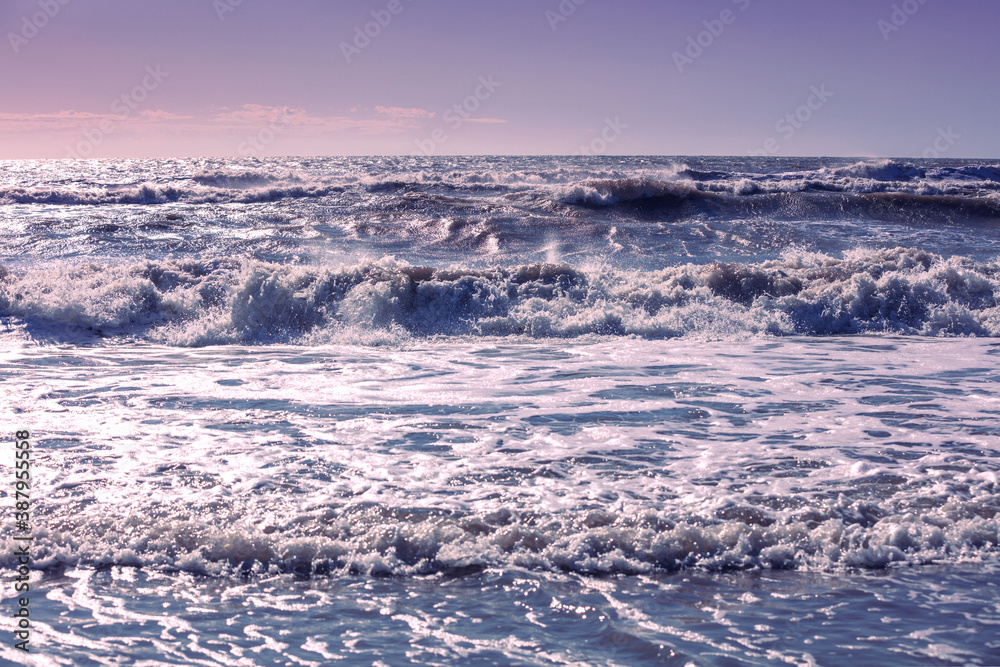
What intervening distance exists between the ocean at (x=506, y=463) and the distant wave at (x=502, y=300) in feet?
0.19

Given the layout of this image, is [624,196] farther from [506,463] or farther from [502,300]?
[506,463]

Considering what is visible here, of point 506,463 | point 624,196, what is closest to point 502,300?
point 506,463

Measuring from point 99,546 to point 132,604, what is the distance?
1.98ft

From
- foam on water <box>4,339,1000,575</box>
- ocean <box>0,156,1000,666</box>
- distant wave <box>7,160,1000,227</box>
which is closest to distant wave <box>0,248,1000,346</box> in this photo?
ocean <box>0,156,1000,666</box>

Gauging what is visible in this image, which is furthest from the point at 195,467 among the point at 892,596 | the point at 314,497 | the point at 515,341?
the point at 515,341

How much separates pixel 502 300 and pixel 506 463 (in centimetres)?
618

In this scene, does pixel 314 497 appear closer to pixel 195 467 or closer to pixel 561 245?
pixel 195 467

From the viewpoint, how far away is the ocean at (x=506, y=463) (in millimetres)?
2943

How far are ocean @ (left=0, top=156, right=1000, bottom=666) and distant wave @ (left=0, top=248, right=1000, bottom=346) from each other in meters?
0.06

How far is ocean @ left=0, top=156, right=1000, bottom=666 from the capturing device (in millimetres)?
2943

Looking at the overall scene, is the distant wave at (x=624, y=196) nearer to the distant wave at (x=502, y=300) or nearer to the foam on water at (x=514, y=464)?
the distant wave at (x=502, y=300)

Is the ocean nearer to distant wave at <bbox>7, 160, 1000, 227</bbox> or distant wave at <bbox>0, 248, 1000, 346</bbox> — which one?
distant wave at <bbox>0, 248, 1000, 346</bbox>

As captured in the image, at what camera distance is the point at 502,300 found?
1070cm

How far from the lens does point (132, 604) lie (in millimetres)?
3127
